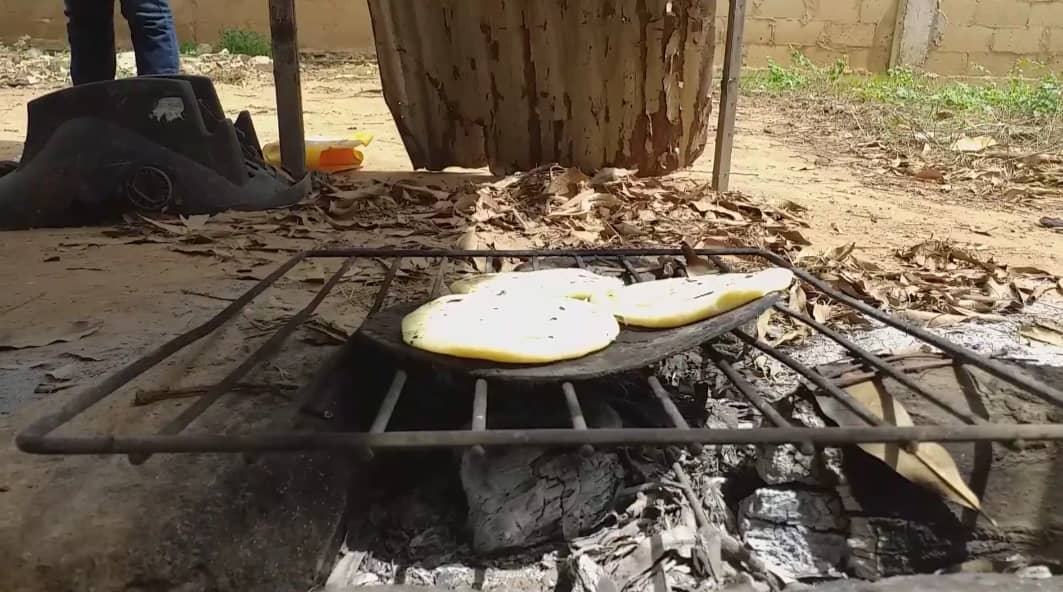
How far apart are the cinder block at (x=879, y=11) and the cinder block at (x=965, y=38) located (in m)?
0.56

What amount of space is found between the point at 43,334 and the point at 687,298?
148 centimetres

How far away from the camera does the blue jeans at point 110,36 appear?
3656 mm

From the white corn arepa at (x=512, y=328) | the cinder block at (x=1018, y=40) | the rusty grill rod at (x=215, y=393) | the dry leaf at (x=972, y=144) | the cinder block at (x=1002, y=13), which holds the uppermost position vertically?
the cinder block at (x=1002, y=13)

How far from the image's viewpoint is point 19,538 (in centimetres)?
106

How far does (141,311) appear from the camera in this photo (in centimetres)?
203

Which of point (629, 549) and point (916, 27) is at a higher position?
point (916, 27)

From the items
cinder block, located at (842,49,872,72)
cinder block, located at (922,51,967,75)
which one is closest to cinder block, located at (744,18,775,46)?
cinder block, located at (842,49,872,72)

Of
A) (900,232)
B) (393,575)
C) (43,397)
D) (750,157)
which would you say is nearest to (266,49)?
(750,157)

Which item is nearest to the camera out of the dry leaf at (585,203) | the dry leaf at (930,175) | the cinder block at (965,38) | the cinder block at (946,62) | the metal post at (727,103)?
the dry leaf at (585,203)

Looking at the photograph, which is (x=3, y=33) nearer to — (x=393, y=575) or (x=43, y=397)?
(x=43, y=397)

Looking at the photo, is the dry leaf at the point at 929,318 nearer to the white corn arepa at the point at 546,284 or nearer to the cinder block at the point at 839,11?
the white corn arepa at the point at 546,284

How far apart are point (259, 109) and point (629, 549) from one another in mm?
5985

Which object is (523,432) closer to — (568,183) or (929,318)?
(929,318)

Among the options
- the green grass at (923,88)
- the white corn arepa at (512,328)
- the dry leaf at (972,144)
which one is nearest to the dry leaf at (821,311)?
the white corn arepa at (512,328)
